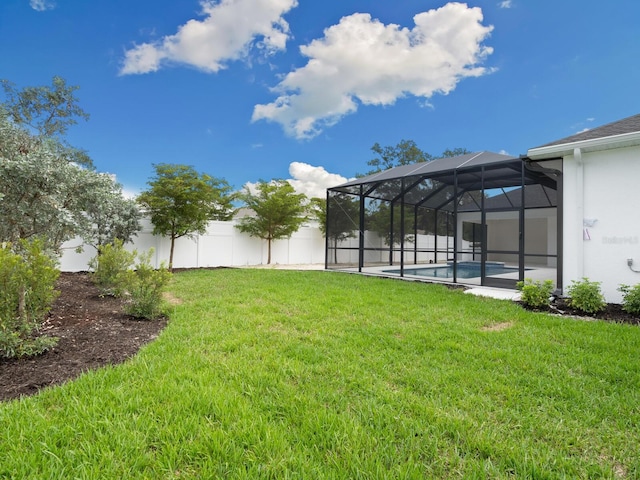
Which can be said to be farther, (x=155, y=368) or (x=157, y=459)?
(x=155, y=368)

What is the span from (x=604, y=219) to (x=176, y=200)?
1158 cm

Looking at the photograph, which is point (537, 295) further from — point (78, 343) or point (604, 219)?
point (78, 343)

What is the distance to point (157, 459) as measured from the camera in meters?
1.65

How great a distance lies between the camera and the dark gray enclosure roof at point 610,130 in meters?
5.59

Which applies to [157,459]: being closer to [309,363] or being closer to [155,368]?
[155,368]

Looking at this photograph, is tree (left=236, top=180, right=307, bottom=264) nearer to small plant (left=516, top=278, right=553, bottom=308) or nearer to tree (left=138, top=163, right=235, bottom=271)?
tree (left=138, top=163, right=235, bottom=271)

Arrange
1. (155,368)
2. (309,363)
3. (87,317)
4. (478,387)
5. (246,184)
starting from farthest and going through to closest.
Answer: (246,184)
(87,317)
(309,363)
(155,368)
(478,387)

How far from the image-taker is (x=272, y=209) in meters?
14.3

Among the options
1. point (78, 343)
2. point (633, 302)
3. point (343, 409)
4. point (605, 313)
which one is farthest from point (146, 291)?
point (633, 302)

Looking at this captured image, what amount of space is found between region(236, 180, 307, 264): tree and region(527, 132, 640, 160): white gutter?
9.84m

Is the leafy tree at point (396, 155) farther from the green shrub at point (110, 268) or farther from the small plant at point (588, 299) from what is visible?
the green shrub at point (110, 268)

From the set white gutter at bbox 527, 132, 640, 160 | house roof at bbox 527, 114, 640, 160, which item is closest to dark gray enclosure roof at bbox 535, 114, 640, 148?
house roof at bbox 527, 114, 640, 160

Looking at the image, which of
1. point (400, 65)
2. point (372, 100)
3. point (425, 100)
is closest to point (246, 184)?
point (372, 100)

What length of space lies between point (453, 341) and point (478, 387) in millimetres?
1144
